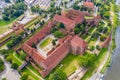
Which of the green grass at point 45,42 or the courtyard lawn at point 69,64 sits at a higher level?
the green grass at point 45,42

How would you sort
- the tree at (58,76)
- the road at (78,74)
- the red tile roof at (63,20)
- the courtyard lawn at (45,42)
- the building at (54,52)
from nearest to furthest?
1. the tree at (58,76)
2. the road at (78,74)
3. the building at (54,52)
4. the courtyard lawn at (45,42)
5. the red tile roof at (63,20)

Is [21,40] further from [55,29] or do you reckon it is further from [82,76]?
[82,76]

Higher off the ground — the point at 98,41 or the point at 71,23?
the point at 71,23

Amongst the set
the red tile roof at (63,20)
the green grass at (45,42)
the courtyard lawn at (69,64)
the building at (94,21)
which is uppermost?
the red tile roof at (63,20)

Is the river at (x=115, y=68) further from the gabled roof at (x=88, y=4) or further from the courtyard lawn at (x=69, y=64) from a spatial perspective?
the gabled roof at (x=88, y=4)

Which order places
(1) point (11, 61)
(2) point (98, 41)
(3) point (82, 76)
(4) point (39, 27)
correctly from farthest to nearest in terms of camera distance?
1. (4) point (39, 27)
2. (2) point (98, 41)
3. (1) point (11, 61)
4. (3) point (82, 76)

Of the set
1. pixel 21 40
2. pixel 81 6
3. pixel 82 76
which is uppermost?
pixel 81 6

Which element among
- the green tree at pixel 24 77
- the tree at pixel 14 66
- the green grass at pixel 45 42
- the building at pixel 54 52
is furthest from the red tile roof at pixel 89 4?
the green tree at pixel 24 77

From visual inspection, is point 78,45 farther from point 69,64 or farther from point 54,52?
point 54,52

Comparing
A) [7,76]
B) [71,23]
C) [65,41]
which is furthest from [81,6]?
[7,76]

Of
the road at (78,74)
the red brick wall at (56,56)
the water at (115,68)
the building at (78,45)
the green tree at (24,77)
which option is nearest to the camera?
the green tree at (24,77)

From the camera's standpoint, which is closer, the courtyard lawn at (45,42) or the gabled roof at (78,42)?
the gabled roof at (78,42)
